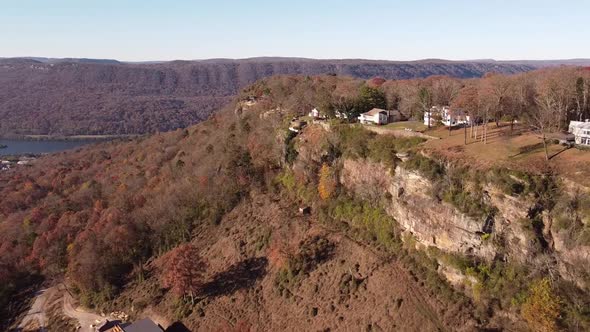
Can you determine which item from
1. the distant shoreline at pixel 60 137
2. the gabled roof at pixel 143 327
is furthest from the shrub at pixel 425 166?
the distant shoreline at pixel 60 137

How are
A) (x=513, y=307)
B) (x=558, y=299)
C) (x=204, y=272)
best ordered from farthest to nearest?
(x=204, y=272) → (x=513, y=307) → (x=558, y=299)

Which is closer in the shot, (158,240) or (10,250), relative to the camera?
(158,240)

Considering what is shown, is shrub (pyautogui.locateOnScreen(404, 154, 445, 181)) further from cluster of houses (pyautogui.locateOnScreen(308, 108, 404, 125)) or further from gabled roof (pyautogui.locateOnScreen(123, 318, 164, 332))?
gabled roof (pyautogui.locateOnScreen(123, 318, 164, 332))

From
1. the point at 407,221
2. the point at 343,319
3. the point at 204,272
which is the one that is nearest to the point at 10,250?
the point at 204,272

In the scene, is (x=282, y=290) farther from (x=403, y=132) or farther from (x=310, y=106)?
(x=310, y=106)

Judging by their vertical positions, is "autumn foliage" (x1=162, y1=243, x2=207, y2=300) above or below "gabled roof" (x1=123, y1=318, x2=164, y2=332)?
above

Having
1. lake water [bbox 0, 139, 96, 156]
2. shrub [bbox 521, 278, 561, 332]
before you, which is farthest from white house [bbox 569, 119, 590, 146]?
lake water [bbox 0, 139, 96, 156]

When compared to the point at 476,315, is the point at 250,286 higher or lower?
lower
